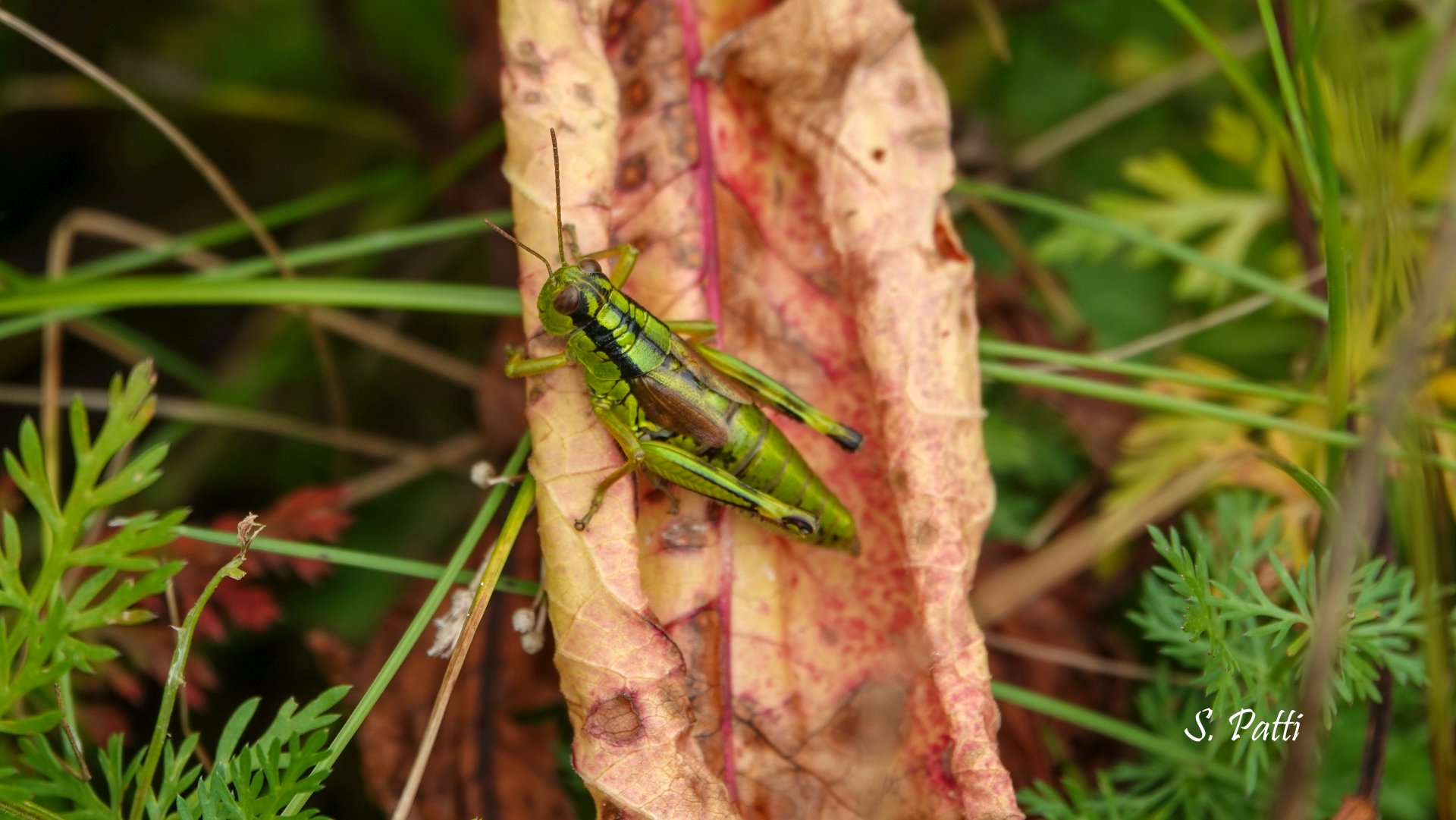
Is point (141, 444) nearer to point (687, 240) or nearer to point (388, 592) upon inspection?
point (388, 592)

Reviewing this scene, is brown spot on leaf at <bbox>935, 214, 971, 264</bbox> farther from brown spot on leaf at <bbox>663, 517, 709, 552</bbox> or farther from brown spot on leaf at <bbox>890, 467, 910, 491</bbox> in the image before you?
brown spot on leaf at <bbox>663, 517, 709, 552</bbox>

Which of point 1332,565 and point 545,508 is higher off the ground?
point 1332,565

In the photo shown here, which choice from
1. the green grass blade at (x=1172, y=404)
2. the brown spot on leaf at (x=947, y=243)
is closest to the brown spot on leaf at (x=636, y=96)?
the brown spot on leaf at (x=947, y=243)

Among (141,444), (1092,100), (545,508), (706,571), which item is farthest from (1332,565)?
(141,444)

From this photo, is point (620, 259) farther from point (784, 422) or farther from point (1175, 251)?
point (1175, 251)

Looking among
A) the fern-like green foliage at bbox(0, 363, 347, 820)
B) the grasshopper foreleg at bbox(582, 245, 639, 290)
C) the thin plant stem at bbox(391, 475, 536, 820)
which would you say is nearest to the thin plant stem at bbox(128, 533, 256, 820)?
the fern-like green foliage at bbox(0, 363, 347, 820)

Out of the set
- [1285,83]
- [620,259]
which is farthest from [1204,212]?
[620,259]
